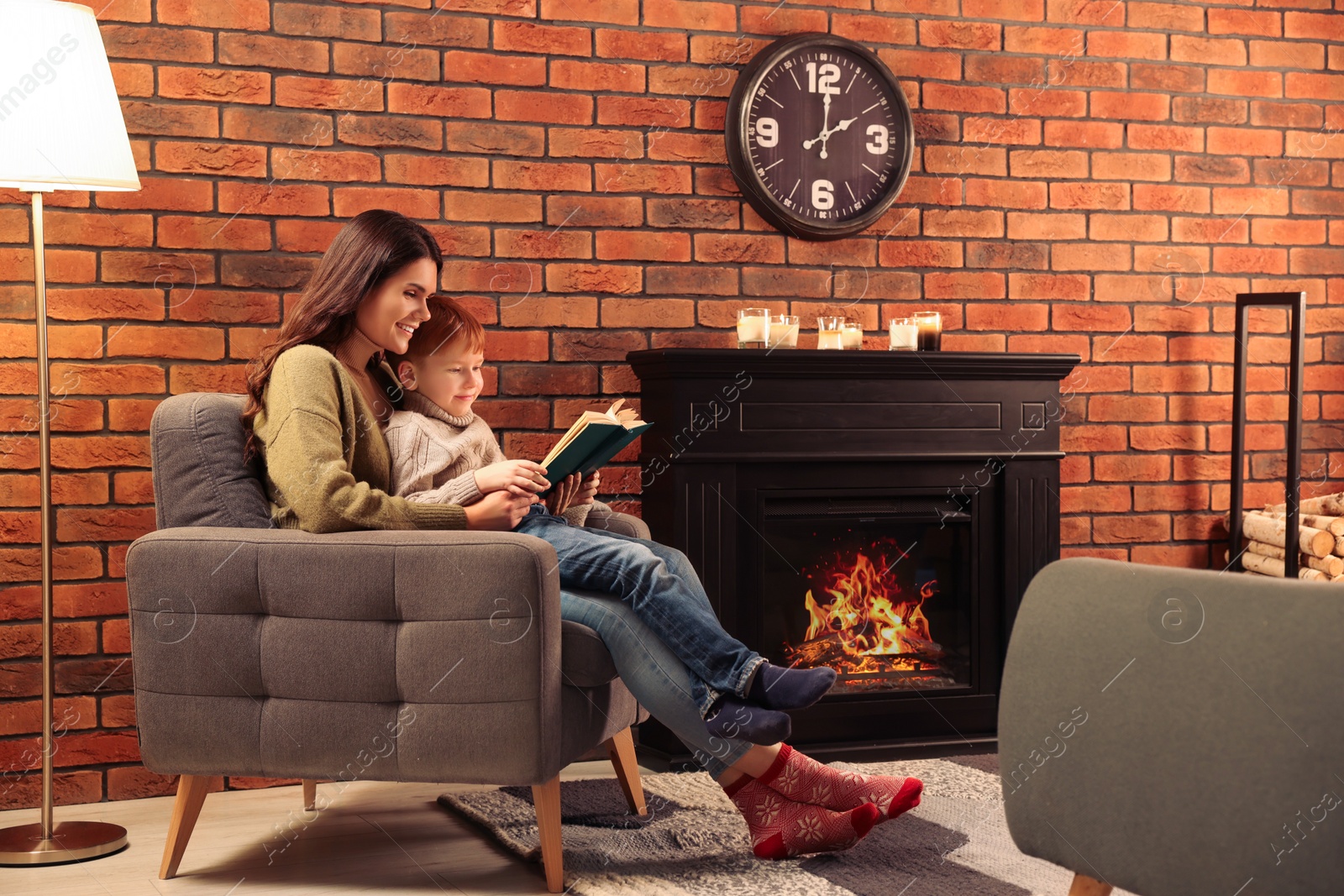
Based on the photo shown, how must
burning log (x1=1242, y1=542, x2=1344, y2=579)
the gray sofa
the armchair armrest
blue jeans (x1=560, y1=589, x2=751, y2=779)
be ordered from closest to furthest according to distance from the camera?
the gray sofa
the armchair armrest
blue jeans (x1=560, y1=589, x2=751, y2=779)
burning log (x1=1242, y1=542, x2=1344, y2=579)

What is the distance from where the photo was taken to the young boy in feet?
6.64

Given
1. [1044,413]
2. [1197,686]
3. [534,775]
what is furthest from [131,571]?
[1044,413]

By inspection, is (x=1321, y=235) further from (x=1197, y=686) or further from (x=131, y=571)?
(x=131, y=571)

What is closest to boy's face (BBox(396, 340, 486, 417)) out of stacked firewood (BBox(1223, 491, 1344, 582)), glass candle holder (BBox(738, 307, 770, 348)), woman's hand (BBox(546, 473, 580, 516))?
woman's hand (BBox(546, 473, 580, 516))

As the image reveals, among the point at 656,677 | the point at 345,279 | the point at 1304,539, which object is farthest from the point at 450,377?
the point at 1304,539

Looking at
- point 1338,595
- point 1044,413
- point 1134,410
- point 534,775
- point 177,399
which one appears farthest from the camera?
point 1134,410

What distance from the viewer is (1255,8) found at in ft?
11.5

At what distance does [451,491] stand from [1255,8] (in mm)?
2751

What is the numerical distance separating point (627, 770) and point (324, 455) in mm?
892

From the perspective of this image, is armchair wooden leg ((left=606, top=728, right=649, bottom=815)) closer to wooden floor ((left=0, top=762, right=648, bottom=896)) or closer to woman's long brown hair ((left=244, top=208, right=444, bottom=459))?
wooden floor ((left=0, top=762, right=648, bottom=896))

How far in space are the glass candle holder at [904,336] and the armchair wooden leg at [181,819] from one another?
5.95 ft

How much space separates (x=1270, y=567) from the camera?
3.33m

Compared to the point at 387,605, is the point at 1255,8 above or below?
above

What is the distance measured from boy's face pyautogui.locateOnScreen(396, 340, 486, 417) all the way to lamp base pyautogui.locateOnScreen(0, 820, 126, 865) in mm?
1016
